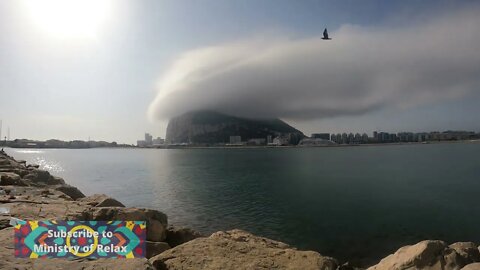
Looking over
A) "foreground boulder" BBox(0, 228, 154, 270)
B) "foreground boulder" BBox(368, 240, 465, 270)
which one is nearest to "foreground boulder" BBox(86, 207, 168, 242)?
"foreground boulder" BBox(0, 228, 154, 270)

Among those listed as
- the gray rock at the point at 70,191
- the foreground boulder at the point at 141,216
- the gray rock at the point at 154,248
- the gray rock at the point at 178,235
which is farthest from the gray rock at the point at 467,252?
the gray rock at the point at 70,191

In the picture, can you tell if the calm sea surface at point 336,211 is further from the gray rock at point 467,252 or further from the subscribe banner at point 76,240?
the subscribe banner at point 76,240

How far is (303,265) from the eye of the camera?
361 inches

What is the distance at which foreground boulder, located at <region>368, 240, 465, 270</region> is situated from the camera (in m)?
8.87

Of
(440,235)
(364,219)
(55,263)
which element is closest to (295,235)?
(364,219)

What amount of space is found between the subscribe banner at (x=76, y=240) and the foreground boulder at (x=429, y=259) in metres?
7.80

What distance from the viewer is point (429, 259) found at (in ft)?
29.3

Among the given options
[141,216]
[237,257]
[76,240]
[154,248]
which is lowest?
[154,248]

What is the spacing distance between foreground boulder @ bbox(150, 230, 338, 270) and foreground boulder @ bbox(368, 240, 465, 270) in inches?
74.1

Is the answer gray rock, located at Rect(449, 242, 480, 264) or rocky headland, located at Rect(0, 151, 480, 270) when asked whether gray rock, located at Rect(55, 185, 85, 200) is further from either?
gray rock, located at Rect(449, 242, 480, 264)

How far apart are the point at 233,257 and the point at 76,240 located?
4994mm

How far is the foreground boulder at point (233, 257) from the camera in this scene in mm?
9023

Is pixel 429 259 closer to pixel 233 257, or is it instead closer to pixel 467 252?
pixel 467 252

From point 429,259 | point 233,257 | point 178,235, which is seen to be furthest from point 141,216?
point 429,259
